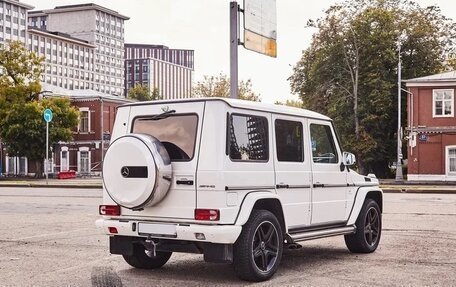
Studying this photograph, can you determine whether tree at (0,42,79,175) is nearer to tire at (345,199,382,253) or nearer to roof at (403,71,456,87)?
roof at (403,71,456,87)

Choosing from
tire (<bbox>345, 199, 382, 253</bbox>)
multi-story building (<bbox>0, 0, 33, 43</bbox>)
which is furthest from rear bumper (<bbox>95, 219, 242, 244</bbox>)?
multi-story building (<bbox>0, 0, 33, 43</bbox>)

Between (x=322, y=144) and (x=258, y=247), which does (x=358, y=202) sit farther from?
(x=258, y=247)

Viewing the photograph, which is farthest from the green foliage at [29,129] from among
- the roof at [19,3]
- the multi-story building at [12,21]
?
the roof at [19,3]

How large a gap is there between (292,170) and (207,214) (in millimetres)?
1659

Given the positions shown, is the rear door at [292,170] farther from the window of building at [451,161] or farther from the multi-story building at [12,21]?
the multi-story building at [12,21]

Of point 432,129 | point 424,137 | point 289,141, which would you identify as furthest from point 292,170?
point 432,129

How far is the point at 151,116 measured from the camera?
845 cm

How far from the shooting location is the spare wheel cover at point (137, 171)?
7.82m

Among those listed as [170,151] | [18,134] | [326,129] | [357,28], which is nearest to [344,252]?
[326,129]

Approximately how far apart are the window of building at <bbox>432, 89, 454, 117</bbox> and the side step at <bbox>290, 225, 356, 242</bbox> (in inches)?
1600

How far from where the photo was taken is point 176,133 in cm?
816

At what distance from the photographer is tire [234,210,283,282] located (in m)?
7.77

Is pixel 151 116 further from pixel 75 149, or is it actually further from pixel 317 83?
pixel 75 149

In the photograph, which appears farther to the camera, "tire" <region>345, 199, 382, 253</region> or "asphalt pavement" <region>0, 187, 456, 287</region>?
"tire" <region>345, 199, 382, 253</region>
